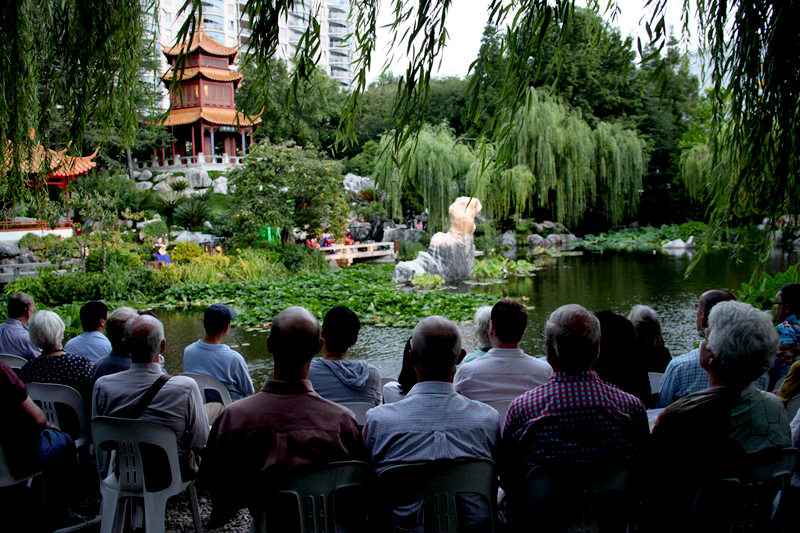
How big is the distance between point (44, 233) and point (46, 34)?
16908 mm

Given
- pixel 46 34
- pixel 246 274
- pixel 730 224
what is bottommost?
pixel 246 274

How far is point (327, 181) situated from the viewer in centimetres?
1633

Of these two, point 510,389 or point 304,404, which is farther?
point 510,389

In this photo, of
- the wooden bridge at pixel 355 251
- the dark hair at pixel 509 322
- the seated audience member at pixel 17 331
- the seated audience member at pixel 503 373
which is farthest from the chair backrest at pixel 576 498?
the wooden bridge at pixel 355 251

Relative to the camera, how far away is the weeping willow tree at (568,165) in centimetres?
1995

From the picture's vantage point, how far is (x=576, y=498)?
66.2 inches

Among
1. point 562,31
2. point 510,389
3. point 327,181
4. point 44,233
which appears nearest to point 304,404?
point 510,389

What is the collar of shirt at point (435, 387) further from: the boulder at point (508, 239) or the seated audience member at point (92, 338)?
the boulder at point (508, 239)

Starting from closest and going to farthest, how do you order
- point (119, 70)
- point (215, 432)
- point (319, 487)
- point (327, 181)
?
point (319, 487) → point (215, 432) → point (119, 70) → point (327, 181)

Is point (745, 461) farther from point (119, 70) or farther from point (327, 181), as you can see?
point (327, 181)

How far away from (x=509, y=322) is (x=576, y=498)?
89 cm

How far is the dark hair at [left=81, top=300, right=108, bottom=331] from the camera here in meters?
3.38

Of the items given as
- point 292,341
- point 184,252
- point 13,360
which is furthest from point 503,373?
point 184,252

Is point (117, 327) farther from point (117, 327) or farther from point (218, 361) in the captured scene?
point (218, 361)
